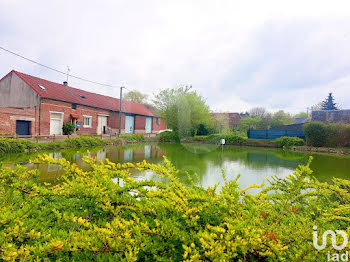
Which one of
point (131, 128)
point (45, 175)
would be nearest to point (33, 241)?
point (45, 175)

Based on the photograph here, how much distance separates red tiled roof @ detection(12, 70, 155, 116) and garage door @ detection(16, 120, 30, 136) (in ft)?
9.52

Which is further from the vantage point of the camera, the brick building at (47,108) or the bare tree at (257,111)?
the bare tree at (257,111)

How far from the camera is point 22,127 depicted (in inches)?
663

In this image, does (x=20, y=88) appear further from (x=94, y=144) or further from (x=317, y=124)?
(x=317, y=124)

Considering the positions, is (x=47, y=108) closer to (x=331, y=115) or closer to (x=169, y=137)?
(x=169, y=137)

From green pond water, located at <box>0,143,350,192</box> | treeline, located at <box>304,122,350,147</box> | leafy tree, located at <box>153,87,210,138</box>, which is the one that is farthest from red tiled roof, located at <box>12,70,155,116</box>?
treeline, located at <box>304,122,350,147</box>

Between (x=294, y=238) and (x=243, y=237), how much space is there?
1.33ft

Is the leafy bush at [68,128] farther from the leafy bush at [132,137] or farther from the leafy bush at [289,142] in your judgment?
the leafy bush at [289,142]

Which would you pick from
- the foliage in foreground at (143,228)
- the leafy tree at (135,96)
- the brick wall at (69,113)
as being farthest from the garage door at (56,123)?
the leafy tree at (135,96)

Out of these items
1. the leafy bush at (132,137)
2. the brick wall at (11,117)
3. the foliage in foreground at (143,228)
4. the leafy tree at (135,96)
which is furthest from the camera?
the leafy tree at (135,96)

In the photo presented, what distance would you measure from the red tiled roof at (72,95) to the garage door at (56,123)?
161cm

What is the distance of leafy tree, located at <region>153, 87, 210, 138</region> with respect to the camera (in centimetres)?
2648

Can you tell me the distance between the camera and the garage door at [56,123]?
19.7m

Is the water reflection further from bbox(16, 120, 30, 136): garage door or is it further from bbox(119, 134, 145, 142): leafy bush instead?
bbox(119, 134, 145, 142): leafy bush
